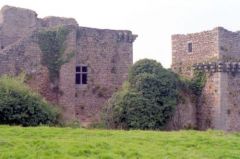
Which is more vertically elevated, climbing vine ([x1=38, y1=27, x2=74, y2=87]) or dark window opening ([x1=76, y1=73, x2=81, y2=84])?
climbing vine ([x1=38, y1=27, x2=74, y2=87])

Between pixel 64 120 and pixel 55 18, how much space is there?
1010 centimetres

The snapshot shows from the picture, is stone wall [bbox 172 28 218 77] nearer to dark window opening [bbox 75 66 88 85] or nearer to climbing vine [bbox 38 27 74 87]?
dark window opening [bbox 75 66 88 85]

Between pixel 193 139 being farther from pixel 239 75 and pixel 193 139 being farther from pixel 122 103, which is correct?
pixel 239 75

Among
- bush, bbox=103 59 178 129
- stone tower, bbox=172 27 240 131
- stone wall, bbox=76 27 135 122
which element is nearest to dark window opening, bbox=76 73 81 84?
stone wall, bbox=76 27 135 122

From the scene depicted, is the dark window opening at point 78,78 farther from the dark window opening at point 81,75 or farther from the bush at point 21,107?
the bush at point 21,107

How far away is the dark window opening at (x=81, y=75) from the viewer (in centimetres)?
3241

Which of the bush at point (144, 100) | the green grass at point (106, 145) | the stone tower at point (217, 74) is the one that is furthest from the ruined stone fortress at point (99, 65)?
the green grass at point (106, 145)

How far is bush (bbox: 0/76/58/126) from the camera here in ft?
79.8

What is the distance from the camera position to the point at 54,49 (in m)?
32.0

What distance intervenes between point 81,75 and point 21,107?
319 inches

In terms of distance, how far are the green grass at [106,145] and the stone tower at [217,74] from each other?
34.3 ft

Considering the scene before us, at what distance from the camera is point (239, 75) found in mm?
31031

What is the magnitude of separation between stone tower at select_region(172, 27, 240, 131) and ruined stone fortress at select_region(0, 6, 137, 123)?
4.34 meters

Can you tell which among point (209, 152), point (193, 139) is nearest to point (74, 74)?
point (193, 139)
